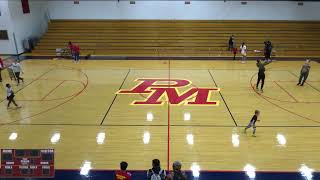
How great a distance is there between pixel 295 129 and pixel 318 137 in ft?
2.76

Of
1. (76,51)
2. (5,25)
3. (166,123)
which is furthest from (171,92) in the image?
(5,25)

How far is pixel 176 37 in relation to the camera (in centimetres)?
2683

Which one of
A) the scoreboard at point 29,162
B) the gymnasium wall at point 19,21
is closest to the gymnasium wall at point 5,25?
the gymnasium wall at point 19,21

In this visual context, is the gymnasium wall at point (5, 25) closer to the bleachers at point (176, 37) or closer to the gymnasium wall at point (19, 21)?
the gymnasium wall at point (19, 21)

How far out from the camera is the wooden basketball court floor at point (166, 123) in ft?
29.4

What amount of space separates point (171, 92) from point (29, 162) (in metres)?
9.46

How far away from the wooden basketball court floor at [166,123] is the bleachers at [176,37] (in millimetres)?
7253

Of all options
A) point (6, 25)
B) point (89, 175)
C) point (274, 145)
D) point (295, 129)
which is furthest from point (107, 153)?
point (6, 25)

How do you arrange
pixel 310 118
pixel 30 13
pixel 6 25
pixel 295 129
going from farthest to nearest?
pixel 30 13 → pixel 6 25 → pixel 310 118 → pixel 295 129

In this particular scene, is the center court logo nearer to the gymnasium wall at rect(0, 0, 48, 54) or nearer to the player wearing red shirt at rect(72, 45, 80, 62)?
the player wearing red shirt at rect(72, 45, 80, 62)

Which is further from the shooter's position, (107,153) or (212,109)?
(212,109)

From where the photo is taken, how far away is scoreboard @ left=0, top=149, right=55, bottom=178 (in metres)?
6.48

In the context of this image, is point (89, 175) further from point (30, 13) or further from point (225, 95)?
point (30, 13)

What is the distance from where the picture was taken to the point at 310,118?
11.9 metres
